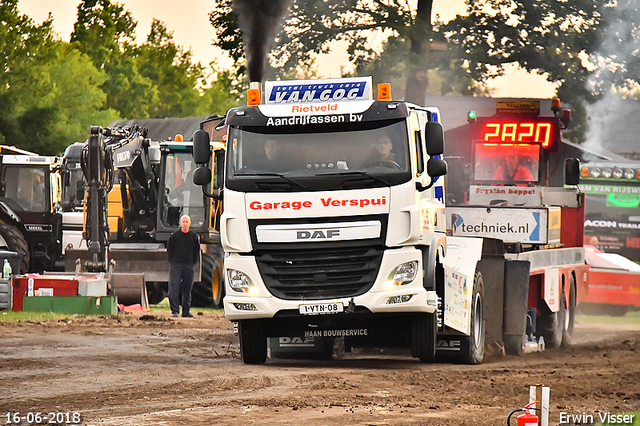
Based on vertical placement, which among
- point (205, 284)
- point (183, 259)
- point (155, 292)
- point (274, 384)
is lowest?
point (155, 292)

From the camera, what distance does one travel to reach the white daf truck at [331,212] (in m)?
13.1

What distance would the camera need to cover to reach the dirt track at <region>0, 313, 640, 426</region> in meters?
9.99

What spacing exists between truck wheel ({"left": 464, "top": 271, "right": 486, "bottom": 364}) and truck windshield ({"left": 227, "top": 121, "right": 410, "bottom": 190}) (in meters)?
2.72

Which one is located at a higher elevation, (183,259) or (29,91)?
(29,91)

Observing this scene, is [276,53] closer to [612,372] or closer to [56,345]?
[56,345]

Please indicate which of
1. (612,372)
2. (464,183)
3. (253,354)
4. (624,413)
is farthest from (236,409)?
(464,183)

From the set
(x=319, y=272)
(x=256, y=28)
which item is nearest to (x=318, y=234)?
Result: (x=319, y=272)

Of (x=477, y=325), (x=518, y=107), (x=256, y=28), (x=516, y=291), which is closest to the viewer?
(x=477, y=325)

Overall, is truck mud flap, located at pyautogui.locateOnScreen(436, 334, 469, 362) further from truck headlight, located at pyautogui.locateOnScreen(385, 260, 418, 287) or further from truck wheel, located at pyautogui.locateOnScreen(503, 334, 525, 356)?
truck wheel, located at pyautogui.locateOnScreen(503, 334, 525, 356)

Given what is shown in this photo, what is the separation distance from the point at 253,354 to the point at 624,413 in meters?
5.31

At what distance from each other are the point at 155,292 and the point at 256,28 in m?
7.13

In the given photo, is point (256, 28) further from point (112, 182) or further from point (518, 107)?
point (518, 107)

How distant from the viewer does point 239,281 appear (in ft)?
44.3

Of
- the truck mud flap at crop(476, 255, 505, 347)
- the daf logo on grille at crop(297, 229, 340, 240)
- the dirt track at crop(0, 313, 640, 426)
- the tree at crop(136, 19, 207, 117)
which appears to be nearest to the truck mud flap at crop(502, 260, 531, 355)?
the truck mud flap at crop(476, 255, 505, 347)
